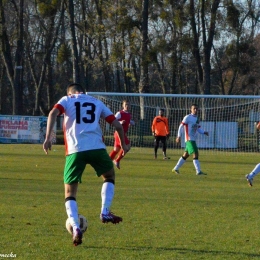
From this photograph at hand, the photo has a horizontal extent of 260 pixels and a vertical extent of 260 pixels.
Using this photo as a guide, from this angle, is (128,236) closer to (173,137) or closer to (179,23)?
(173,137)

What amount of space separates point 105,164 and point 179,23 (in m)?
39.4

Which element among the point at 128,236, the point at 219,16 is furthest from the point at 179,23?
the point at 128,236

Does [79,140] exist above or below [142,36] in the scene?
below

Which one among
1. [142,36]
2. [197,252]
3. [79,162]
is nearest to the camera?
[197,252]

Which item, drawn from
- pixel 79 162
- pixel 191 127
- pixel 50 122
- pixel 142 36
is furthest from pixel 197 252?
pixel 142 36

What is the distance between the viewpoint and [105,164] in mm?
8148

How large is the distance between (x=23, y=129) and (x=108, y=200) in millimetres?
30777

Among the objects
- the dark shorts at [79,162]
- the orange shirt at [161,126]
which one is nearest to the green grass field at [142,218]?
the dark shorts at [79,162]

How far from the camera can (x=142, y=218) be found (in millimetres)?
10000

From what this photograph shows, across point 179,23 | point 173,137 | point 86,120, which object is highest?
point 179,23

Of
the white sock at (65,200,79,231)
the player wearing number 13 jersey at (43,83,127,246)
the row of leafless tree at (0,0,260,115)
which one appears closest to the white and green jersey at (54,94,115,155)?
the player wearing number 13 jersey at (43,83,127,246)

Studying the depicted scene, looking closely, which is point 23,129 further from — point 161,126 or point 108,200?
point 108,200

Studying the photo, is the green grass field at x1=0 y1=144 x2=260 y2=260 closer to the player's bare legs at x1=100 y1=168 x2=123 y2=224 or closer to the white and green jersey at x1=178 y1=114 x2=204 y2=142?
the player's bare legs at x1=100 y1=168 x2=123 y2=224

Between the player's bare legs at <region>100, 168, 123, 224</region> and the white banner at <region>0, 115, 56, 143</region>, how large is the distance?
30.2 meters
